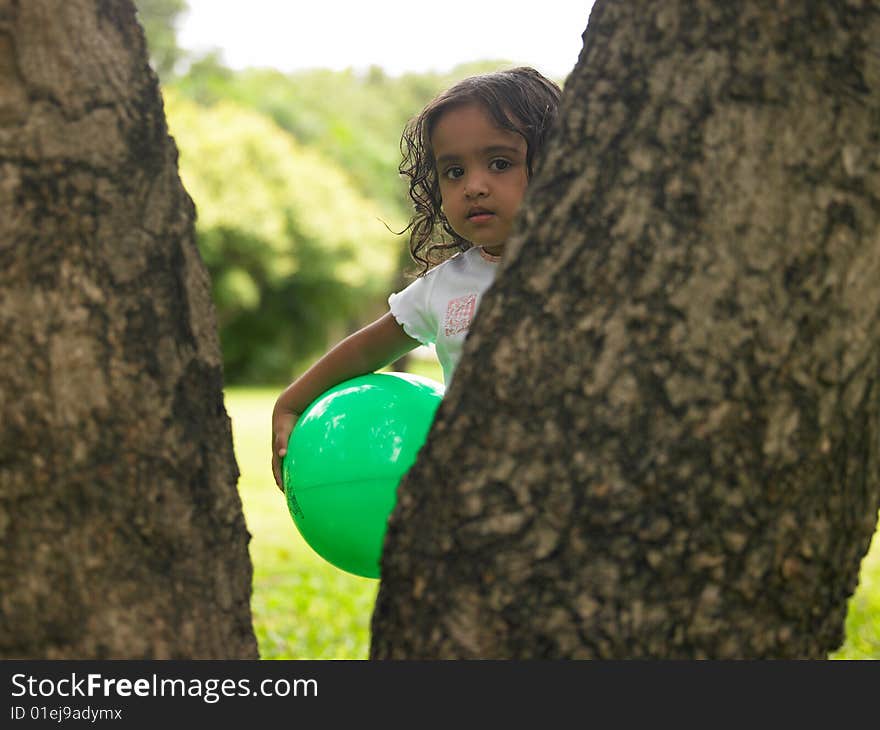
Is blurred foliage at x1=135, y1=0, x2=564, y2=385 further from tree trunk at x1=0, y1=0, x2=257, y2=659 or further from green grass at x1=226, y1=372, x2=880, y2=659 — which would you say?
tree trunk at x1=0, y1=0, x2=257, y2=659

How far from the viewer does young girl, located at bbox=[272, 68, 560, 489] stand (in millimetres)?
2943

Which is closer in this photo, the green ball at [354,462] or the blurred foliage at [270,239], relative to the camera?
the green ball at [354,462]

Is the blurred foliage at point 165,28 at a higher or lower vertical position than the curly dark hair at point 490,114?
higher

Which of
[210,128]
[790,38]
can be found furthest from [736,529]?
[210,128]

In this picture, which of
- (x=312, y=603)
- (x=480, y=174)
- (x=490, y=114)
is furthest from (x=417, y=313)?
(x=312, y=603)

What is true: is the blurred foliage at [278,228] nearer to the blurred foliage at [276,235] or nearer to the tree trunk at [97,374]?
the blurred foliage at [276,235]

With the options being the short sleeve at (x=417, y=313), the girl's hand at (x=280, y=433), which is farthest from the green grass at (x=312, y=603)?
the short sleeve at (x=417, y=313)

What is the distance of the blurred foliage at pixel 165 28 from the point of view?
3928cm

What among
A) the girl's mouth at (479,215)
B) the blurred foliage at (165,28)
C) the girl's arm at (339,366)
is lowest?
the girl's arm at (339,366)

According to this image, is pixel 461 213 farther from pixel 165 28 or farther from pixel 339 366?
pixel 165 28

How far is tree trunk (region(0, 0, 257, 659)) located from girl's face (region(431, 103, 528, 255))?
4.43 ft

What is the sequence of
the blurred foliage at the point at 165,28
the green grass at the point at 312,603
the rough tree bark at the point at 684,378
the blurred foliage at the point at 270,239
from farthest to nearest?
the blurred foliage at the point at 165,28 < the blurred foliage at the point at 270,239 < the green grass at the point at 312,603 < the rough tree bark at the point at 684,378

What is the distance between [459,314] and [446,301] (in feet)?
0.30

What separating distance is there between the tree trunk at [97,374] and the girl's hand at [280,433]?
1249 millimetres
